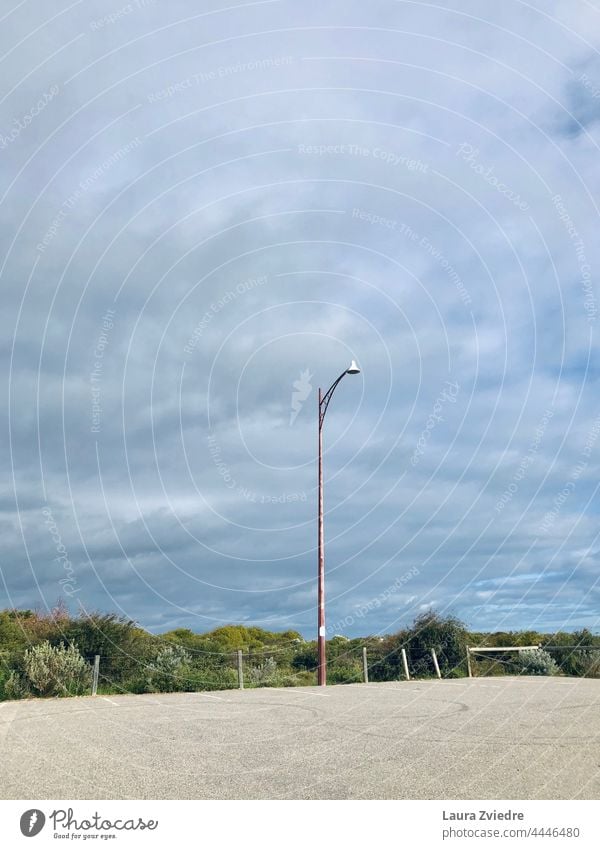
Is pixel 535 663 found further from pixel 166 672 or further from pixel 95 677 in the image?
pixel 95 677

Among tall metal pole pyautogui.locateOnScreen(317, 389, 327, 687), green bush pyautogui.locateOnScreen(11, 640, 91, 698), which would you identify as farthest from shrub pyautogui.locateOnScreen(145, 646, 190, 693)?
tall metal pole pyautogui.locateOnScreen(317, 389, 327, 687)

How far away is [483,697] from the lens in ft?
55.8

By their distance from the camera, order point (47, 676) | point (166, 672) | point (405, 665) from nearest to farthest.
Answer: point (47, 676) → point (166, 672) → point (405, 665)

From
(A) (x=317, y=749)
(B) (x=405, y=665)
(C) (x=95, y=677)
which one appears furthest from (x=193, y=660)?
(A) (x=317, y=749)

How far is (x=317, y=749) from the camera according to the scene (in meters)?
9.63

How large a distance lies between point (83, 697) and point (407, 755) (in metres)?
15.4

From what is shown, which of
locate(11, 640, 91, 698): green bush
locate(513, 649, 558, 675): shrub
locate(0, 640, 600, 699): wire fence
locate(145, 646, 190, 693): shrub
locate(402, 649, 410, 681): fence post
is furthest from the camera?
locate(402, 649, 410, 681): fence post

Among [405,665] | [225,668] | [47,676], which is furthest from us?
[405,665]

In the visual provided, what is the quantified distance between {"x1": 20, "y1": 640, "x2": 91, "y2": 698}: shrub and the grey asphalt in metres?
4.22

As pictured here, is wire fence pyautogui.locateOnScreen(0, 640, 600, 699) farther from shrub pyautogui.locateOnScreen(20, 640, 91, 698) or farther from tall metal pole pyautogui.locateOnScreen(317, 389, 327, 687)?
tall metal pole pyautogui.locateOnScreen(317, 389, 327, 687)

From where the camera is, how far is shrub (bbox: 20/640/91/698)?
71.0ft

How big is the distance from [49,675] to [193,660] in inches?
272

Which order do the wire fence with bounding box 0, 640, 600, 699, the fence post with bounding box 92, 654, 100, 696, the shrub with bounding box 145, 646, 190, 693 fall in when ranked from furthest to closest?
1. the shrub with bounding box 145, 646, 190, 693
2. the fence post with bounding box 92, 654, 100, 696
3. the wire fence with bounding box 0, 640, 600, 699

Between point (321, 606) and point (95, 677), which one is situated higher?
point (321, 606)
